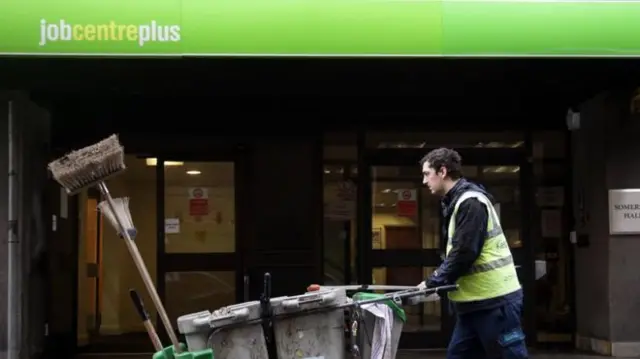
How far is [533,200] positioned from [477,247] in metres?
4.46

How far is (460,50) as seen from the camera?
678cm

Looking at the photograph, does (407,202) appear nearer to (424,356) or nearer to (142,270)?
(424,356)

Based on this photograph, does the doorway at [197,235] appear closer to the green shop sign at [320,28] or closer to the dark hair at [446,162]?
the green shop sign at [320,28]

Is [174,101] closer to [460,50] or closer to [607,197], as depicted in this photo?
[460,50]

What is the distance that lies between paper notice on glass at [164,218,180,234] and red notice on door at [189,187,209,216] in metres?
0.20

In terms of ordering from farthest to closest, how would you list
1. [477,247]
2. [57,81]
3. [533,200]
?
[533,200], [57,81], [477,247]

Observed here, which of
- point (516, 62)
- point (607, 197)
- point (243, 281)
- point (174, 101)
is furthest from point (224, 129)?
point (607, 197)

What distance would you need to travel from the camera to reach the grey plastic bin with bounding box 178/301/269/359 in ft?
15.6

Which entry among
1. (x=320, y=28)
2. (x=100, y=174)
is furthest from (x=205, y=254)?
(x=100, y=174)

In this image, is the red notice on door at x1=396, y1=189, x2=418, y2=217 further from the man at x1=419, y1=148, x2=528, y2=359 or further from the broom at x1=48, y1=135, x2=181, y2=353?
the broom at x1=48, y1=135, x2=181, y2=353

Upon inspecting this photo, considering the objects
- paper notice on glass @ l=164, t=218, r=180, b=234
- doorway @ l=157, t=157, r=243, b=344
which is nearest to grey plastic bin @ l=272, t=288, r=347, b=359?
doorway @ l=157, t=157, r=243, b=344

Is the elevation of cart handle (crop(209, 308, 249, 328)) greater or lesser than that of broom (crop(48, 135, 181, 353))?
lesser

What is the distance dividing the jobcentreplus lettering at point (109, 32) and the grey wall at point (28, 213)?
134 cm

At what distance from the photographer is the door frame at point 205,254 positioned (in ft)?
29.0
